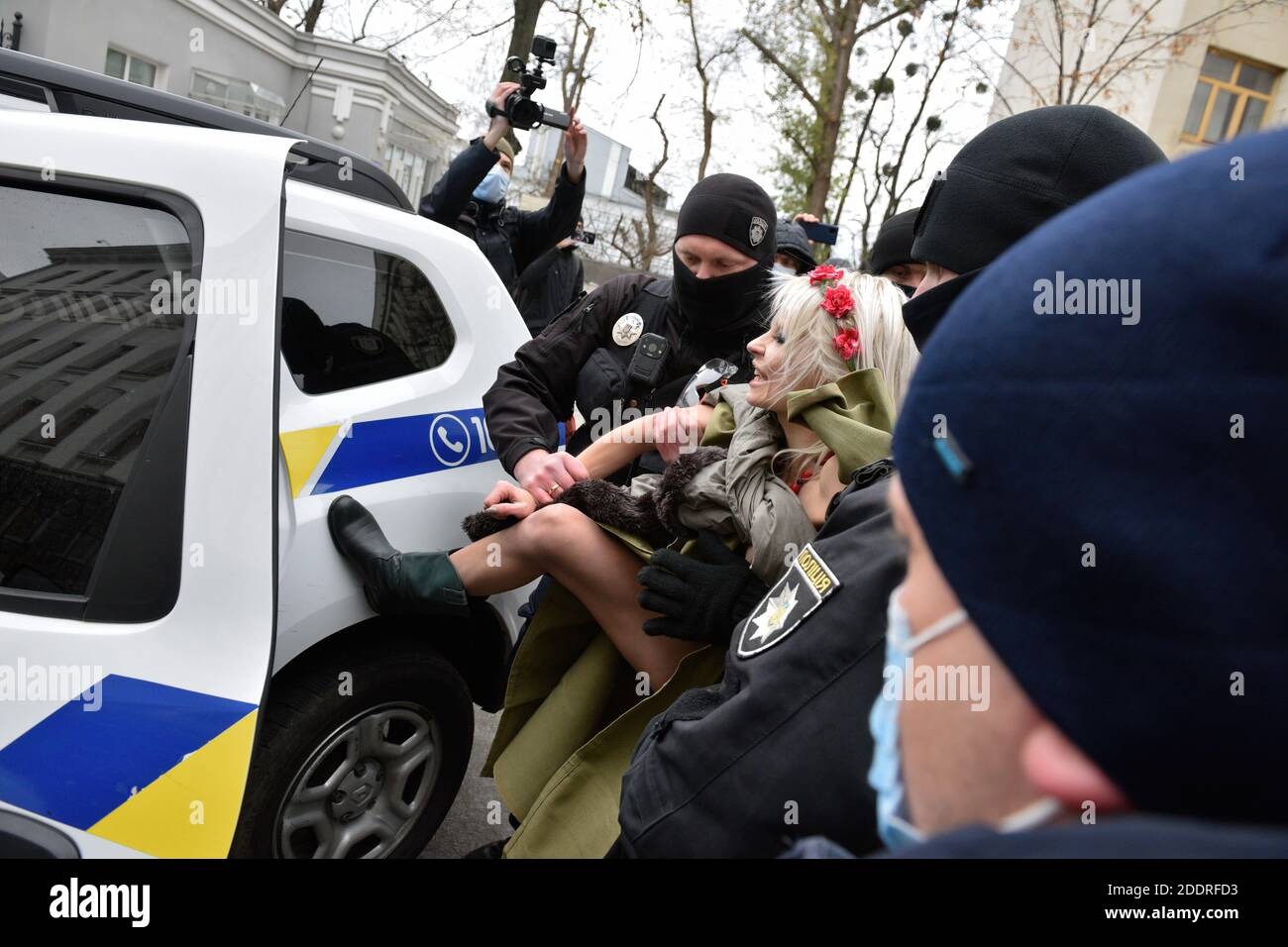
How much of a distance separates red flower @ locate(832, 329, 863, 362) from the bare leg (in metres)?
0.63

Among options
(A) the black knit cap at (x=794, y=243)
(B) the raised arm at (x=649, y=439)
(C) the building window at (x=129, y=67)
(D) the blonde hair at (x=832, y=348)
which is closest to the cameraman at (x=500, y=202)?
(A) the black knit cap at (x=794, y=243)

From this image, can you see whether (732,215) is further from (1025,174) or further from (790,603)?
(790,603)

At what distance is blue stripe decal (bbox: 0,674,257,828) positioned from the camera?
1.39 metres

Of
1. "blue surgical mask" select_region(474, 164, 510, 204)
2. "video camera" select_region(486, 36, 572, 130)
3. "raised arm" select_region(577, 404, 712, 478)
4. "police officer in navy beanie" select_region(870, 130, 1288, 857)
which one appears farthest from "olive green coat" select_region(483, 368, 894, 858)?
"blue surgical mask" select_region(474, 164, 510, 204)

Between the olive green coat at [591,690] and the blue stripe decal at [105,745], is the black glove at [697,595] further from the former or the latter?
the blue stripe decal at [105,745]

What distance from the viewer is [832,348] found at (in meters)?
1.97

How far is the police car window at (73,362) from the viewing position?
4.85 ft

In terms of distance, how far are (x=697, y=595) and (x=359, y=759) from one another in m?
0.98

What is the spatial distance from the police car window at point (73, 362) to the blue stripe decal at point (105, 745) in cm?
20

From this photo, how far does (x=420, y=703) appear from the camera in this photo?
2213mm

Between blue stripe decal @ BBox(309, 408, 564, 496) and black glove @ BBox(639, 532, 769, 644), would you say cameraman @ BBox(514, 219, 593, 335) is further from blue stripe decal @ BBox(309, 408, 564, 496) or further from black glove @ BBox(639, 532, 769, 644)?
black glove @ BBox(639, 532, 769, 644)
